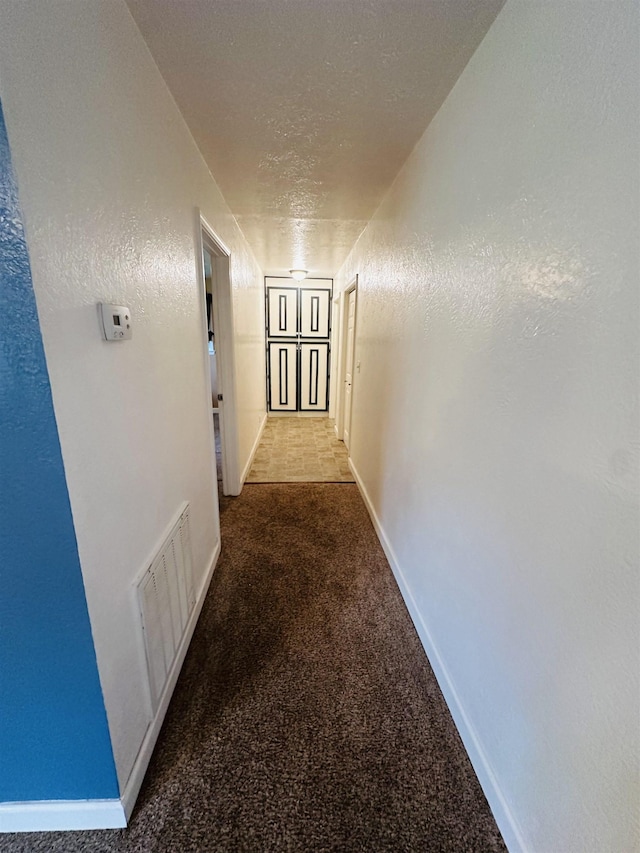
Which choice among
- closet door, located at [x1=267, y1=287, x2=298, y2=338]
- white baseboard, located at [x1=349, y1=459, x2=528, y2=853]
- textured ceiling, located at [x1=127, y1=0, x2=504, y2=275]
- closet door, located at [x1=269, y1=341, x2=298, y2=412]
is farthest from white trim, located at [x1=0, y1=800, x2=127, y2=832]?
closet door, located at [x1=267, y1=287, x2=298, y2=338]

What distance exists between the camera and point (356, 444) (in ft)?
11.1

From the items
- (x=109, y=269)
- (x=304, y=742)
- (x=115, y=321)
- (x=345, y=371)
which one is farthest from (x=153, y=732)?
(x=345, y=371)

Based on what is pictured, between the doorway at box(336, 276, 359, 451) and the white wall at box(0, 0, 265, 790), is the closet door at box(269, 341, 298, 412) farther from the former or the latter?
the white wall at box(0, 0, 265, 790)

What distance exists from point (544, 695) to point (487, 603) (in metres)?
0.27

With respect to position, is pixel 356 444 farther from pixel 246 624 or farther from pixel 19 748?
pixel 19 748

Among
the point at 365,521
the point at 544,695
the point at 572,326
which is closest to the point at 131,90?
the point at 572,326

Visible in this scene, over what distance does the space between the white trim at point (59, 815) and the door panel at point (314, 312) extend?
5.46 m

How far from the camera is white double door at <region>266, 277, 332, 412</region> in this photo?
219 inches

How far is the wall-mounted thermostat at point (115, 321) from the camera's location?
2.81 feet

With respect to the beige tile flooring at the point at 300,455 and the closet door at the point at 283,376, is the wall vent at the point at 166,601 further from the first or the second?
the closet door at the point at 283,376

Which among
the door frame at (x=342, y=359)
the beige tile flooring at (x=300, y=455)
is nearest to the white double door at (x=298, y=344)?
the beige tile flooring at (x=300, y=455)

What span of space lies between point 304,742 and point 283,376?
510cm

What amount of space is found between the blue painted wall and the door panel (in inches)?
206

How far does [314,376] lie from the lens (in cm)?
591
